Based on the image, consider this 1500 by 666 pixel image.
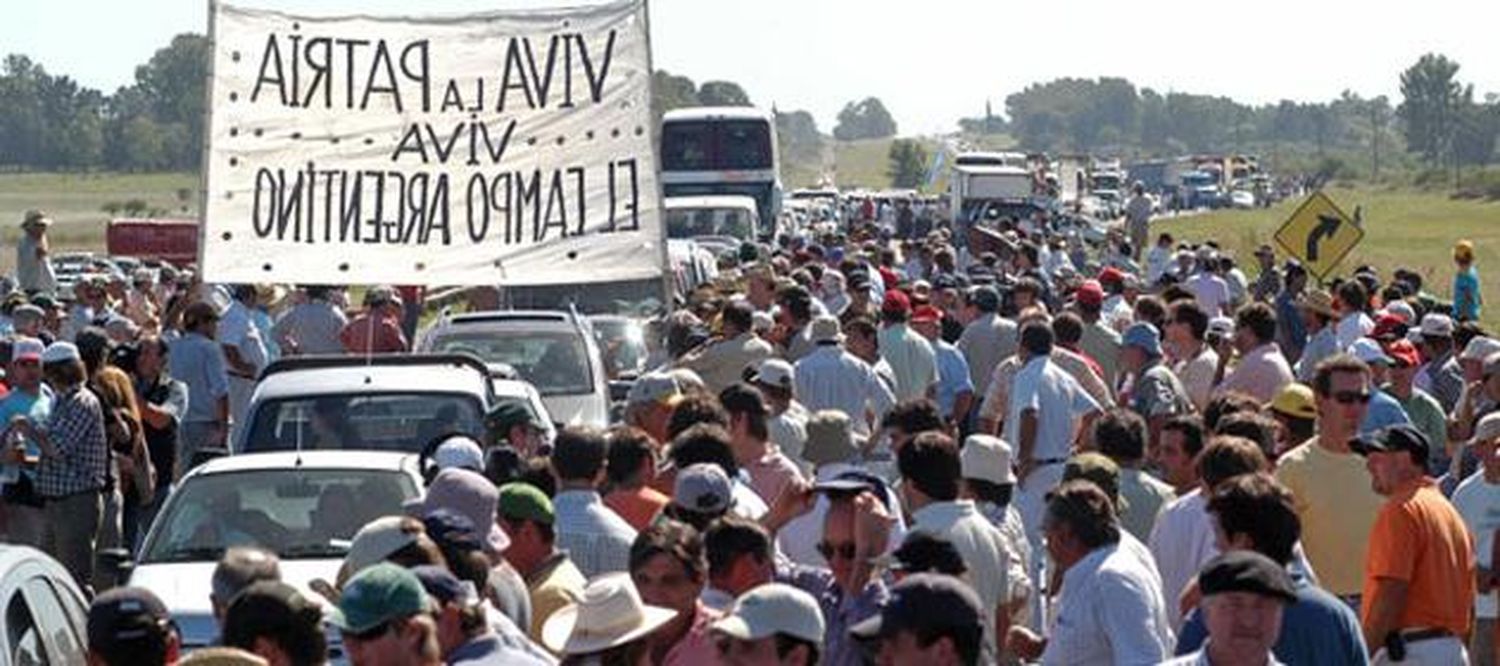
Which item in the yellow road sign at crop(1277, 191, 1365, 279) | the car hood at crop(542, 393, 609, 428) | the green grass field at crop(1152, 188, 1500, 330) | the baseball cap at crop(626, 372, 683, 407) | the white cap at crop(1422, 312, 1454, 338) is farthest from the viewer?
the green grass field at crop(1152, 188, 1500, 330)

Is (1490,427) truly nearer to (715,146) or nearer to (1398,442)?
(1398,442)

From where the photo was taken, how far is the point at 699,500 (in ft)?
33.1

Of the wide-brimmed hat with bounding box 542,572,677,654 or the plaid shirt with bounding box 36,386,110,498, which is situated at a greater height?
the wide-brimmed hat with bounding box 542,572,677,654

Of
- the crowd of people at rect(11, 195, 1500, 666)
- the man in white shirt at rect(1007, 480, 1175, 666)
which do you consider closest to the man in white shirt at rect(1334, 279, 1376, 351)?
the crowd of people at rect(11, 195, 1500, 666)

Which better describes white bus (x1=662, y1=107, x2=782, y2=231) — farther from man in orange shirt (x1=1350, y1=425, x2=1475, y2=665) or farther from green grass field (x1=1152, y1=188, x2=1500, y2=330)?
man in orange shirt (x1=1350, y1=425, x2=1475, y2=665)

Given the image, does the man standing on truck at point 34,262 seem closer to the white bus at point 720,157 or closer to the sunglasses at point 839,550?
the sunglasses at point 839,550

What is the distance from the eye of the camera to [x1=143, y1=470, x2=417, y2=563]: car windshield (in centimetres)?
1337

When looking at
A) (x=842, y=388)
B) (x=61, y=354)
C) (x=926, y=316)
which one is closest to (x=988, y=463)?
(x=842, y=388)

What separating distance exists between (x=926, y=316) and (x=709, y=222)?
30.4 metres

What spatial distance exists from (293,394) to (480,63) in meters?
3.40

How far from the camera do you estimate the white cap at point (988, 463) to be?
11.2 m

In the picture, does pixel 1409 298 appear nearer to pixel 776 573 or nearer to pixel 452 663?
pixel 776 573

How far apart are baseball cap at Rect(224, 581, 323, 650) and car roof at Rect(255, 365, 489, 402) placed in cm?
842

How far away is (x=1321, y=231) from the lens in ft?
90.0
